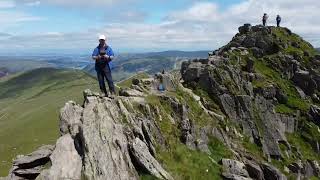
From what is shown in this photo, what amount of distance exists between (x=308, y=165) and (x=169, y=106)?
3047 cm

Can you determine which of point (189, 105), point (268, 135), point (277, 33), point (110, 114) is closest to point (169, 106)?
point (189, 105)

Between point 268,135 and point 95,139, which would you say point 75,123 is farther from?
point 268,135

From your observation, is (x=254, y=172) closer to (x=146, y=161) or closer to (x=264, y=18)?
(x=146, y=161)

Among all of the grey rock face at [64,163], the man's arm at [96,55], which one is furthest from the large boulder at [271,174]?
the grey rock face at [64,163]

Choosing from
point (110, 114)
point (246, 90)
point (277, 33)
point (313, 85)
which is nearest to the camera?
point (110, 114)

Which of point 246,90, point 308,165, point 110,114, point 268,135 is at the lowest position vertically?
point 308,165

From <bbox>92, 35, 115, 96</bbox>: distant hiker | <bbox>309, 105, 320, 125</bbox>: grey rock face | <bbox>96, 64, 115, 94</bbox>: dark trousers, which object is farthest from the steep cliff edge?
<bbox>92, 35, 115, 96</bbox>: distant hiker

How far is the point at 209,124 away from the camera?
56844 mm

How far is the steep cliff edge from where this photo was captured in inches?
1484

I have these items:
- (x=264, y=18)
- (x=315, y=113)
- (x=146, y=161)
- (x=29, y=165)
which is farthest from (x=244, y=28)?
(x=146, y=161)

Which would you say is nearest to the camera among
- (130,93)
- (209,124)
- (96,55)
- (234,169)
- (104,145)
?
(104,145)

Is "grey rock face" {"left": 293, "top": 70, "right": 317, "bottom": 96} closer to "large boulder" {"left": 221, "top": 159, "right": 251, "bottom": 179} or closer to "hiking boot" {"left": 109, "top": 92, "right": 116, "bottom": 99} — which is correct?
"large boulder" {"left": 221, "top": 159, "right": 251, "bottom": 179}

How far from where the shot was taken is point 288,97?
3278 inches

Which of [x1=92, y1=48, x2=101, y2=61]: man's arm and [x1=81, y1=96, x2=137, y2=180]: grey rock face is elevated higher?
[x1=92, y1=48, x2=101, y2=61]: man's arm
